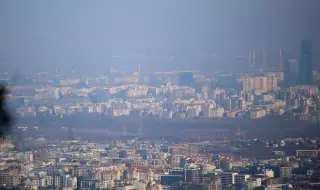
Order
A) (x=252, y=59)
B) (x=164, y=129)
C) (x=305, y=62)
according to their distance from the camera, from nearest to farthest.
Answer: (x=164, y=129) < (x=305, y=62) < (x=252, y=59)

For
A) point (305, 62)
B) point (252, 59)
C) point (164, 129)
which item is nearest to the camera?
point (164, 129)

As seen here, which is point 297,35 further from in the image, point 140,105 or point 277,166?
point 277,166

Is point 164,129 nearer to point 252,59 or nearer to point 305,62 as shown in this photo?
point 305,62

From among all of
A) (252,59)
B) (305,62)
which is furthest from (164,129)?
(252,59)

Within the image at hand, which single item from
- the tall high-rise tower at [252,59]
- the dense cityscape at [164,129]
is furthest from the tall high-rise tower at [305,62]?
the tall high-rise tower at [252,59]

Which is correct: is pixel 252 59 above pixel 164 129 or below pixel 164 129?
above

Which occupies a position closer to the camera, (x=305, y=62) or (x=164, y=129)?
(x=164, y=129)

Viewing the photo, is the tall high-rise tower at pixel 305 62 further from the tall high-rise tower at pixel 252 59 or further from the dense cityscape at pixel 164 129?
the tall high-rise tower at pixel 252 59

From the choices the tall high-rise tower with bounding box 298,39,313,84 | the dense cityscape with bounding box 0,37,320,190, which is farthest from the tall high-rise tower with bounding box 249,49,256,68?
the tall high-rise tower with bounding box 298,39,313,84
